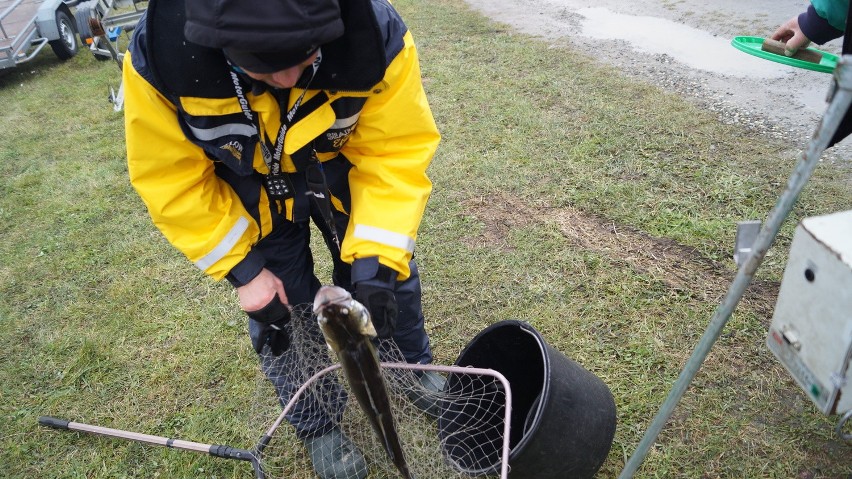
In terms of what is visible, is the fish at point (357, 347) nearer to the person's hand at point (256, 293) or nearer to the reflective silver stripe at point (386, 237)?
the reflective silver stripe at point (386, 237)

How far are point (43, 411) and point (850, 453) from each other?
10.9 ft

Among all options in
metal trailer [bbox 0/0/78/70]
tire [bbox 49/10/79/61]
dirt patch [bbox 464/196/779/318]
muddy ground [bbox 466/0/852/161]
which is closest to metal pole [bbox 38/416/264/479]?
dirt patch [bbox 464/196/779/318]

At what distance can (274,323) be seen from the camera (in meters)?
1.90

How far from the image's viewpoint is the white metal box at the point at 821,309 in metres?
1.00

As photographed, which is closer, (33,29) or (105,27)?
(105,27)

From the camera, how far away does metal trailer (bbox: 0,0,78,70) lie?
713 centimetres

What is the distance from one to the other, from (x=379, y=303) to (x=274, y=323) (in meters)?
0.42

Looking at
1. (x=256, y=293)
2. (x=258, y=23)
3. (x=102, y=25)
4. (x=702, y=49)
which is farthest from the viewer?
(x=102, y=25)

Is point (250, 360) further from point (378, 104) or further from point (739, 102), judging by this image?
point (739, 102)

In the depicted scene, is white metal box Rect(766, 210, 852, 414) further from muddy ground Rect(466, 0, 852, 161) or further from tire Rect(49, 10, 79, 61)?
tire Rect(49, 10, 79, 61)

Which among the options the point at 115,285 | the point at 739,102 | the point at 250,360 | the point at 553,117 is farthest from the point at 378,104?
the point at 739,102

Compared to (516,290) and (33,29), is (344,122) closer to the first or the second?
(516,290)

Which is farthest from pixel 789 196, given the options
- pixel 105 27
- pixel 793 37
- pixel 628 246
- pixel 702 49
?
pixel 105 27

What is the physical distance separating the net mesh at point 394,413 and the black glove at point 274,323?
0.09 m
